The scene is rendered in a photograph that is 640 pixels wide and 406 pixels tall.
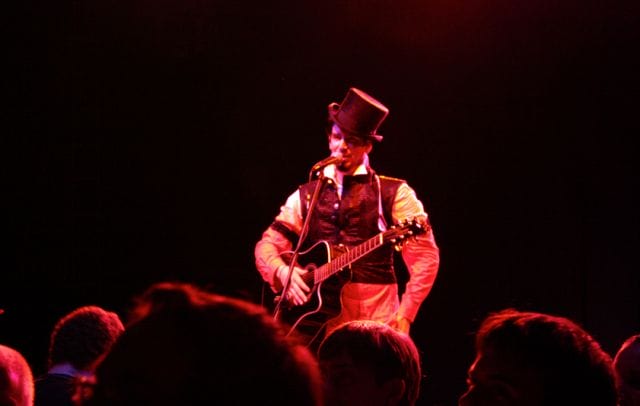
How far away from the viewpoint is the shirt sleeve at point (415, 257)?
443 centimetres

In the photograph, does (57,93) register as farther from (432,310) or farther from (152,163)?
(432,310)

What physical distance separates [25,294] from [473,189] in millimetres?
3860

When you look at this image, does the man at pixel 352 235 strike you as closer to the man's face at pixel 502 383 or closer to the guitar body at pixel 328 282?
the guitar body at pixel 328 282

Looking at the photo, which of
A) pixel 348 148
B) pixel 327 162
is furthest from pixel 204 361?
pixel 348 148

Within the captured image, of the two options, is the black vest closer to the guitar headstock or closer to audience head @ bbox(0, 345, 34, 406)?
the guitar headstock

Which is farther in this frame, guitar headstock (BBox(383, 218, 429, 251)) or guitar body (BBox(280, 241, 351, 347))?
guitar body (BBox(280, 241, 351, 347))

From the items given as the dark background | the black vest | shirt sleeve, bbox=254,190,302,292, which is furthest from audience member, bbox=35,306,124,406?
the dark background

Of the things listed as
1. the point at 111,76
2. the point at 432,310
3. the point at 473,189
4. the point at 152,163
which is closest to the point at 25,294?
the point at 152,163

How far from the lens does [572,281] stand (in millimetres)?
5988

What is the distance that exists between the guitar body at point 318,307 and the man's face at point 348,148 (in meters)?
0.54

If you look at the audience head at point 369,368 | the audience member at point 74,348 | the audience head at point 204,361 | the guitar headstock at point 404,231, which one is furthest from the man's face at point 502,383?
the guitar headstock at point 404,231

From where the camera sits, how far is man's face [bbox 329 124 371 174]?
15.6 feet

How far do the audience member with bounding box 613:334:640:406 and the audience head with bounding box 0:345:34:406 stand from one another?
2.09 meters

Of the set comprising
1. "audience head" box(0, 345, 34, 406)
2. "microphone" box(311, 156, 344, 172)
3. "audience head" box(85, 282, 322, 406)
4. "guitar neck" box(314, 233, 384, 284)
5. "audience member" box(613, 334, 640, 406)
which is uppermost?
"audience head" box(85, 282, 322, 406)
